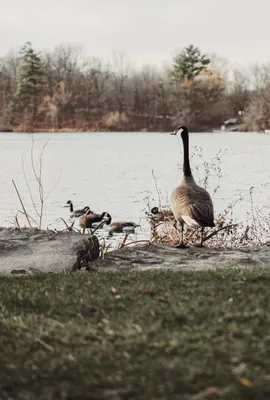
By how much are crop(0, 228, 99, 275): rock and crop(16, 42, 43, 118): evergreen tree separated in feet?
296

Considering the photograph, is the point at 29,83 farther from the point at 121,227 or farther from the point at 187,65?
the point at 121,227

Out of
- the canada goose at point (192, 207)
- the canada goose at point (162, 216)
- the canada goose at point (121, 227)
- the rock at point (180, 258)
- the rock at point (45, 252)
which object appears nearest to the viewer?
the rock at point (45, 252)

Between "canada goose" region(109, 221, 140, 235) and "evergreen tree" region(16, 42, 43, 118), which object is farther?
"evergreen tree" region(16, 42, 43, 118)

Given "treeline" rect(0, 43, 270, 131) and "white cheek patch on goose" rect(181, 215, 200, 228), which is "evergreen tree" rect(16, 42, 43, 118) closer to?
"treeline" rect(0, 43, 270, 131)

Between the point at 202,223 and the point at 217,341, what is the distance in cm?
455

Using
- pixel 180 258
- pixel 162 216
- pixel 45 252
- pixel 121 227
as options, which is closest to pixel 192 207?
pixel 180 258

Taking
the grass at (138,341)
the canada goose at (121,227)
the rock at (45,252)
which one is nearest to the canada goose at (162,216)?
the canada goose at (121,227)

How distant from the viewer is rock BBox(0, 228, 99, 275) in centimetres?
653

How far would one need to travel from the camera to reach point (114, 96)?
10200 centimetres

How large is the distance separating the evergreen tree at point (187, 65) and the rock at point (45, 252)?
94.3 m

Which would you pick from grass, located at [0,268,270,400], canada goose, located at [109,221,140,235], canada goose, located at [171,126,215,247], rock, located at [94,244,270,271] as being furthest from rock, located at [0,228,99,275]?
canada goose, located at [109,221,140,235]

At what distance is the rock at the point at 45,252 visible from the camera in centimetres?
653

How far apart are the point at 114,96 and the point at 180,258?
96.3 meters

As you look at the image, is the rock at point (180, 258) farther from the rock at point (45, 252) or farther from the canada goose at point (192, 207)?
the canada goose at point (192, 207)
